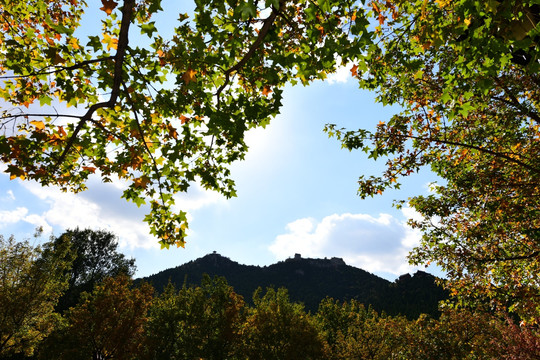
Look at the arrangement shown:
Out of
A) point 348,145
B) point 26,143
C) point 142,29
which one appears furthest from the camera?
point 348,145

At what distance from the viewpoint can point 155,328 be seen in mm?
14141

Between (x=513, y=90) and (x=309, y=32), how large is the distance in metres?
6.28

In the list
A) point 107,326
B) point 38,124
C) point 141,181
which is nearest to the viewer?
point 38,124

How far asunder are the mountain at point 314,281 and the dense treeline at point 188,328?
50187mm

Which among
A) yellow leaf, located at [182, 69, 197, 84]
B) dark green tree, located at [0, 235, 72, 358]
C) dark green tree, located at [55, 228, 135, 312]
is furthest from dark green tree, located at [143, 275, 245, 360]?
dark green tree, located at [55, 228, 135, 312]

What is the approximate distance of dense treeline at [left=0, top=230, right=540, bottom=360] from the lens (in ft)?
44.1

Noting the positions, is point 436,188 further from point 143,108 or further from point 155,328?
point 155,328

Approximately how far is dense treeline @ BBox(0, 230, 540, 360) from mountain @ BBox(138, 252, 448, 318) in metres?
50.2

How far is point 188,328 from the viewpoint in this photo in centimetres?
1438

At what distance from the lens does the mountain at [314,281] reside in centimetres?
7188

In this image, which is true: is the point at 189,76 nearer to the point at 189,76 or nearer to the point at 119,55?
the point at 189,76

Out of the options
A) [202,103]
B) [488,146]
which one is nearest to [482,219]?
[488,146]

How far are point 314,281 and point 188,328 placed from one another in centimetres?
10711

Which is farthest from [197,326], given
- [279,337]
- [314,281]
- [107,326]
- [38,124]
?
[314,281]
